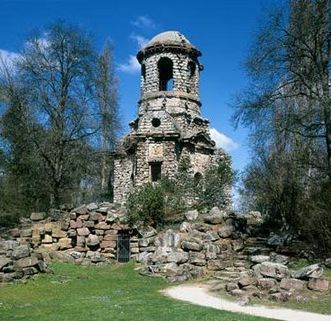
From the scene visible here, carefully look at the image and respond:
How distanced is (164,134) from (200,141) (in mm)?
2882

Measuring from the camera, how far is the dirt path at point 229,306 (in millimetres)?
9844

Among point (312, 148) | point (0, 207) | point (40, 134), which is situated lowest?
point (0, 207)

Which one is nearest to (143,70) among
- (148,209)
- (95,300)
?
(148,209)

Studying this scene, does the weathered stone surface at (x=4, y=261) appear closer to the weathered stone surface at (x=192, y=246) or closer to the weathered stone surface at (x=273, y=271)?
the weathered stone surface at (x=192, y=246)

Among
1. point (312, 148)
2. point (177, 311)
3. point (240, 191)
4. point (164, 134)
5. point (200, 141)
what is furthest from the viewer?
point (200, 141)

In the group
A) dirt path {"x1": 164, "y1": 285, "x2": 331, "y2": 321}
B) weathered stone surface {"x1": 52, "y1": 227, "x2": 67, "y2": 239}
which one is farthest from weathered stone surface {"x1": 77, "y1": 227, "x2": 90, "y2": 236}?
dirt path {"x1": 164, "y1": 285, "x2": 331, "y2": 321}

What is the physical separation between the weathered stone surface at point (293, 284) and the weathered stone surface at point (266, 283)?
0.63 ft

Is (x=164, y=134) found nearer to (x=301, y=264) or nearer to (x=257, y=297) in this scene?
(x=301, y=264)

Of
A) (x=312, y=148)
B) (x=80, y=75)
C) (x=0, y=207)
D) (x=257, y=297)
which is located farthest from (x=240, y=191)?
(x=257, y=297)

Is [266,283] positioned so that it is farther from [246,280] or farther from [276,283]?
[246,280]

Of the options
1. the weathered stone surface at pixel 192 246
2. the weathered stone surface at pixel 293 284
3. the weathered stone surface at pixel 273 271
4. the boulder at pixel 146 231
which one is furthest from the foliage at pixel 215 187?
the weathered stone surface at pixel 293 284

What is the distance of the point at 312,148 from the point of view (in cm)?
1927

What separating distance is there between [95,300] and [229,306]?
307cm

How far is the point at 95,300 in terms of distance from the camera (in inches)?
455
